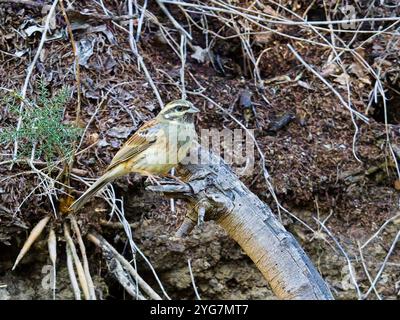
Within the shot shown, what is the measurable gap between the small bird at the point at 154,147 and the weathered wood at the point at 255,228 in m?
0.75

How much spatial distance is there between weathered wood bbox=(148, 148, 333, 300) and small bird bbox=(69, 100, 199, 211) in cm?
75

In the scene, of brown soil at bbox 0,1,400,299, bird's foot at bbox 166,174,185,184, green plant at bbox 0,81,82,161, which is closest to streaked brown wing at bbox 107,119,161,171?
bird's foot at bbox 166,174,185,184

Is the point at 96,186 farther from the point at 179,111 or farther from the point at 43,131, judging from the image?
the point at 179,111

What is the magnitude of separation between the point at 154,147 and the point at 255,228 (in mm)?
1236

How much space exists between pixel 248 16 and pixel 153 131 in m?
1.73

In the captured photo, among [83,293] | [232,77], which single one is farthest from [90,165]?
[232,77]

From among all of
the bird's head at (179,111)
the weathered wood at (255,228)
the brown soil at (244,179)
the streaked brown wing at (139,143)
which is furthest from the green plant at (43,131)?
the weathered wood at (255,228)

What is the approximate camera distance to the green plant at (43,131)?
5.47 m

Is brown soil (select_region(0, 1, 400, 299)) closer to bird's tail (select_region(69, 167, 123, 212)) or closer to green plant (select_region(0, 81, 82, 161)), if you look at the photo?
green plant (select_region(0, 81, 82, 161))

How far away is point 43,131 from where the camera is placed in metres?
5.49

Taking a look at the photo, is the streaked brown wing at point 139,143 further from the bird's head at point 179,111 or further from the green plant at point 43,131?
the green plant at point 43,131

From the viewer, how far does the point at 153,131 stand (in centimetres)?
542

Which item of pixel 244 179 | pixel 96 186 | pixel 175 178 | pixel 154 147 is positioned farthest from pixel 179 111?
pixel 244 179

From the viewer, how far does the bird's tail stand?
523 centimetres
